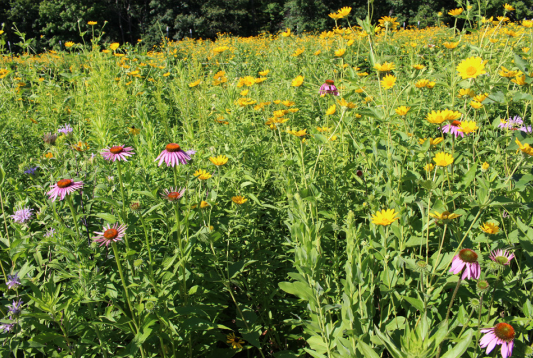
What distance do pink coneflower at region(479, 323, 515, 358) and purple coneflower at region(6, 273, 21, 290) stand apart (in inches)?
63.1

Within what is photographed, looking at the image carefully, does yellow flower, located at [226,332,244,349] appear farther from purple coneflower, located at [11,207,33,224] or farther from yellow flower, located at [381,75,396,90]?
yellow flower, located at [381,75,396,90]

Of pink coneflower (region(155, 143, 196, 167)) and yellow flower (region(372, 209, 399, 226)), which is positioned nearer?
yellow flower (region(372, 209, 399, 226))

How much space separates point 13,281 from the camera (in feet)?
4.03

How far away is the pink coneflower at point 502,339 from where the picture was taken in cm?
101

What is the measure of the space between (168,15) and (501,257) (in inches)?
1216

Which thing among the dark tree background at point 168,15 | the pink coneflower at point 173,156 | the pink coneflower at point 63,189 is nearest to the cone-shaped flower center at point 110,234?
the pink coneflower at point 63,189

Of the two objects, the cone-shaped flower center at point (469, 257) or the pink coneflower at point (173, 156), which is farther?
the pink coneflower at point (173, 156)

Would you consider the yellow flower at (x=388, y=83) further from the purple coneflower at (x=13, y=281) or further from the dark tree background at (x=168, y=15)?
the dark tree background at (x=168, y=15)

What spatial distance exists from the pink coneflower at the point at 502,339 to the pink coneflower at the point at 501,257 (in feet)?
0.74

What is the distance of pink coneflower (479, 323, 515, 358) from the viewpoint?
3.32 feet

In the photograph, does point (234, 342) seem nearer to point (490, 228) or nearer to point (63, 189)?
point (63, 189)

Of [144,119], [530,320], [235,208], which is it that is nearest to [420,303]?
[530,320]

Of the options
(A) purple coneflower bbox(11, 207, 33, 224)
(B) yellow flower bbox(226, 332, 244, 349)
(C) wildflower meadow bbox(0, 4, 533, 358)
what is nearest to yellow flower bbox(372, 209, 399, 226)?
(C) wildflower meadow bbox(0, 4, 533, 358)

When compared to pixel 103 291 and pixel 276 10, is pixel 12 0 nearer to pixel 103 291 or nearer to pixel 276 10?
pixel 276 10
